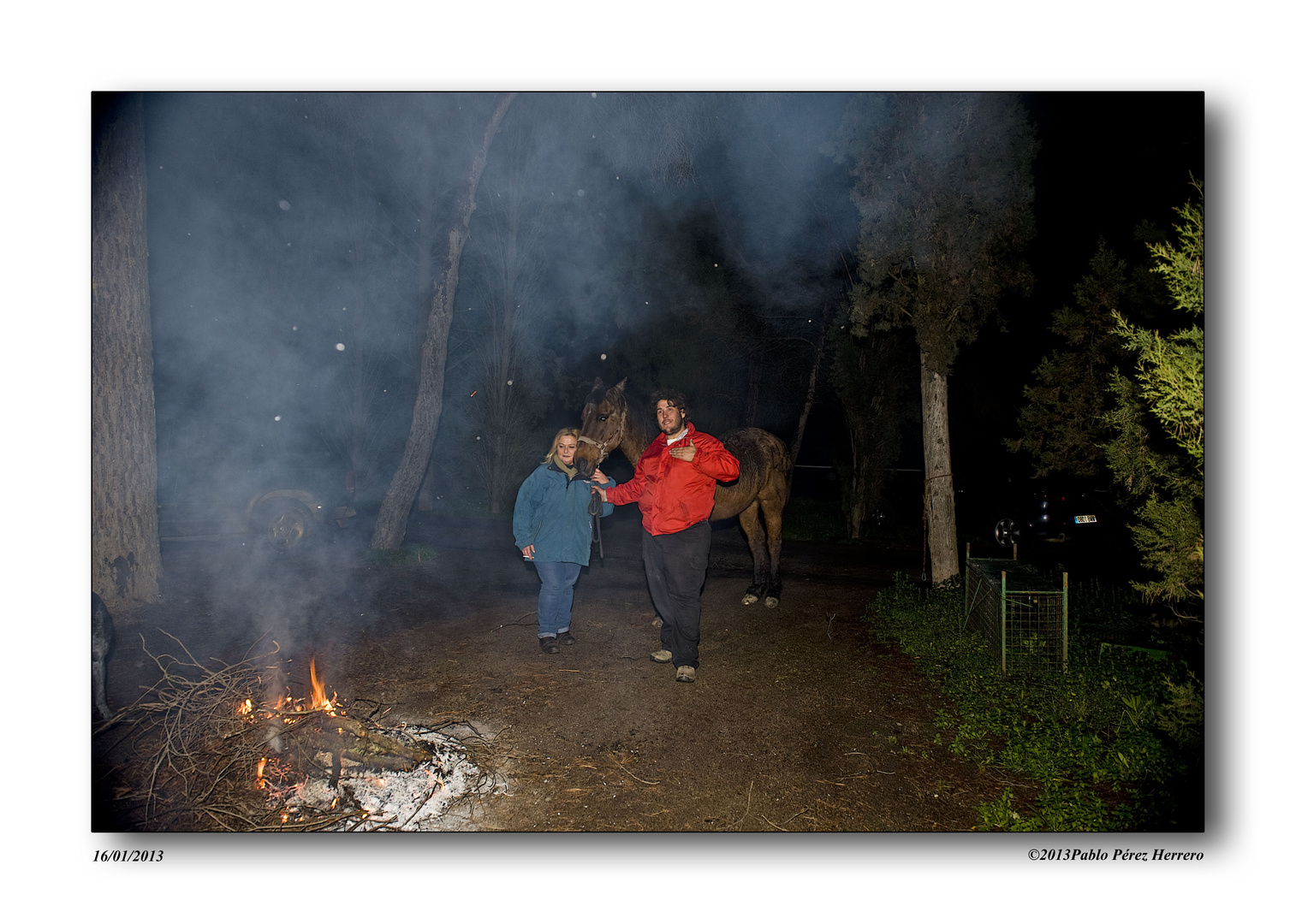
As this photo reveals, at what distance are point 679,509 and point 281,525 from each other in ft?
21.1

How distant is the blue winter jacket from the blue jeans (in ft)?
0.36

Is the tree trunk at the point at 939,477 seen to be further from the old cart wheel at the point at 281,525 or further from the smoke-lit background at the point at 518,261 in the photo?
the old cart wheel at the point at 281,525

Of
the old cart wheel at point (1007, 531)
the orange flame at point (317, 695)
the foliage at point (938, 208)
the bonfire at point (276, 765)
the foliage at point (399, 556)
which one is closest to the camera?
the bonfire at point (276, 765)

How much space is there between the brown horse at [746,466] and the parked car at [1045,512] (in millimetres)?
4792

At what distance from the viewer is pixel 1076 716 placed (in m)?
3.61

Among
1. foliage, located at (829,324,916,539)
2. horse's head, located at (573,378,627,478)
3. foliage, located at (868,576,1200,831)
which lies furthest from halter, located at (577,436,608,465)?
foliage, located at (829,324,916,539)

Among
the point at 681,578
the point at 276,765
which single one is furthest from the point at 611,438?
the point at 276,765

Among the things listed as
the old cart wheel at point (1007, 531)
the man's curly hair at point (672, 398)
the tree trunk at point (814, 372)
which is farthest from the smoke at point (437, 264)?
the old cart wheel at point (1007, 531)

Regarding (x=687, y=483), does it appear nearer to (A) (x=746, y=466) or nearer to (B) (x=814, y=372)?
(A) (x=746, y=466)

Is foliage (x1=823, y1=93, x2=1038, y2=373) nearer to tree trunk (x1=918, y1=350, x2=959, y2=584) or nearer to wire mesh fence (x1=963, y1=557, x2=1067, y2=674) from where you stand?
tree trunk (x1=918, y1=350, x2=959, y2=584)

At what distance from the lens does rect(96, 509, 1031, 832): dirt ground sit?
2.86 m

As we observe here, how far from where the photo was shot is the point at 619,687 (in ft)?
13.5

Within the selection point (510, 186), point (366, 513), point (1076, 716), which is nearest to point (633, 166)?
point (510, 186)

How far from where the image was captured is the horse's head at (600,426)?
4.49 meters
